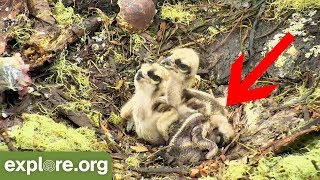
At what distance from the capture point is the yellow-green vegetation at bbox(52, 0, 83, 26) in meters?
5.88

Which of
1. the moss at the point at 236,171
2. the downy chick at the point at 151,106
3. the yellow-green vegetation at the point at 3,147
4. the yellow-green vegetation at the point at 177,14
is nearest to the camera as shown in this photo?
the moss at the point at 236,171

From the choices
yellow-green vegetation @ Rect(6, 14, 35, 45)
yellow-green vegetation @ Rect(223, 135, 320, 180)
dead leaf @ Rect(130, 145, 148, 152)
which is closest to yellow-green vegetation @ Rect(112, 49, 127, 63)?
yellow-green vegetation @ Rect(6, 14, 35, 45)

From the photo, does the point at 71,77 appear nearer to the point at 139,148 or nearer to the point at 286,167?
the point at 139,148

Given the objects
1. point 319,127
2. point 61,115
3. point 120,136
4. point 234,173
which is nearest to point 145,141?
point 120,136

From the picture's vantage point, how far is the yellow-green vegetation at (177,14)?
239 inches

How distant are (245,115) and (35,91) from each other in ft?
4.96

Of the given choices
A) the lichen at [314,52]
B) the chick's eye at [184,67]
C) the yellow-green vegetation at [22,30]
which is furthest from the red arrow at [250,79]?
the yellow-green vegetation at [22,30]

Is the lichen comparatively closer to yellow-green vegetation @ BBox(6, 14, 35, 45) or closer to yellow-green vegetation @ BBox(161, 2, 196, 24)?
yellow-green vegetation @ BBox(161, 2, 196, 24)

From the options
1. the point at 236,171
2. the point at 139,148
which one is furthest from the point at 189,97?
the point at 236,171

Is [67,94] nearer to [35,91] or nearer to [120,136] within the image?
[35,91]

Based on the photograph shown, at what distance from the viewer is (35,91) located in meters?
5.28

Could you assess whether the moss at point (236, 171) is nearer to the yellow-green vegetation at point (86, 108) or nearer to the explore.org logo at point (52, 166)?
the explore.org logo at point (52, 166)

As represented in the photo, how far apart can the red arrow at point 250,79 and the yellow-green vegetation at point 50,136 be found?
1.08 m

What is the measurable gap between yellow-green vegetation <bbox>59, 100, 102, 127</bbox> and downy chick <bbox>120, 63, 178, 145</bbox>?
28 cm
